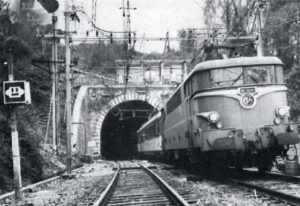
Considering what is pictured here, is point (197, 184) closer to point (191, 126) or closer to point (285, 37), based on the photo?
point (191, 126)

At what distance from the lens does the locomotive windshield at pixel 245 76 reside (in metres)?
10.7

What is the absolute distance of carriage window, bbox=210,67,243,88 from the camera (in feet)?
35.1

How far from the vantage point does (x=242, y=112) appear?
409 inches

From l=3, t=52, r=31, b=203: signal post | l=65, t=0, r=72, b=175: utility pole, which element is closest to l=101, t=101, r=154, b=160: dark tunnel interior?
l=65, t=0, r=72, b=175: utility pole

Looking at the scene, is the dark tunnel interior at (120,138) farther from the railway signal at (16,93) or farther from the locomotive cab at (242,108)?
the railway signal at (16,93)

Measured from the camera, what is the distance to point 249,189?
884cm

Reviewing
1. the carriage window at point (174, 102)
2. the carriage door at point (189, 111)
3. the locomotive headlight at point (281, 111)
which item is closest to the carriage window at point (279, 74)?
the locomotive headlight at point (281, 111)

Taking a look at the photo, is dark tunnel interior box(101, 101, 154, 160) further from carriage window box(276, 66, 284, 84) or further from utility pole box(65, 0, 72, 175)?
carriage window box(276, 66, 284, 84)

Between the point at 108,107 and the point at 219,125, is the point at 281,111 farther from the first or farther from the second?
the point at 108,107

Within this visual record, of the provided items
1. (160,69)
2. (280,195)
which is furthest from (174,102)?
(160,69)

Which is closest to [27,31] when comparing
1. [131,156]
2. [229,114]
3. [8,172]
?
[8,172]

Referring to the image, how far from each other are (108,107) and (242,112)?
2807cm

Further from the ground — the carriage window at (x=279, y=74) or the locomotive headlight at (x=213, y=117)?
the carriage window at (x=279, y=74)

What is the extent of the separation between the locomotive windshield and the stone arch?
27.4 metres
